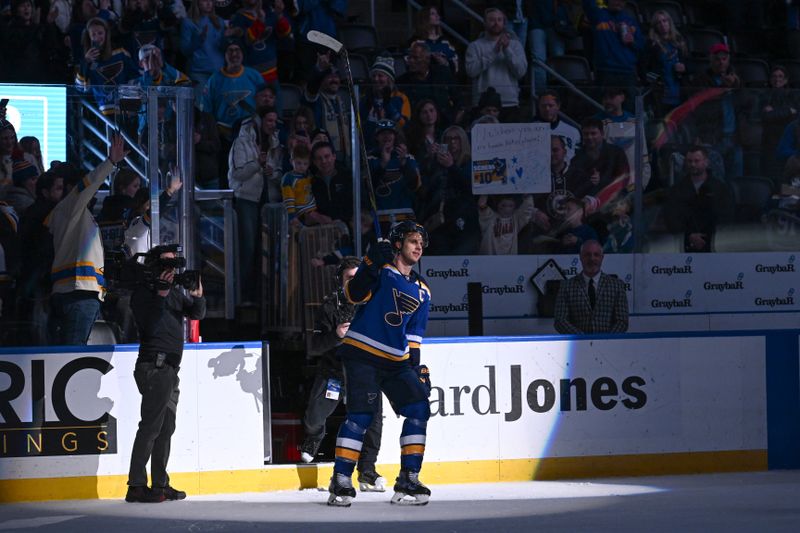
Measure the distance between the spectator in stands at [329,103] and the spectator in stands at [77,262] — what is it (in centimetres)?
199

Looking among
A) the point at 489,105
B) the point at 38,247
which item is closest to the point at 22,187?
the point at 38,247

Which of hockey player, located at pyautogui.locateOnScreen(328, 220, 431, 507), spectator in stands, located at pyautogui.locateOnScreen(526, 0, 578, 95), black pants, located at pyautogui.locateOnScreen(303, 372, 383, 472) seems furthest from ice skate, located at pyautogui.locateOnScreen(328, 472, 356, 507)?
spectator in stands, located at pyautogui.locateOnScreen(526, 0, 578, 95)

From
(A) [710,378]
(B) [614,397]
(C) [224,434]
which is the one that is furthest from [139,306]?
(A) [710,378]

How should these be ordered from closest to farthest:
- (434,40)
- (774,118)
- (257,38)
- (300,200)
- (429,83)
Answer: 1. (300,200)
2. (774,118)
3. (429,83)
4. (257,38)
5. (434,40)

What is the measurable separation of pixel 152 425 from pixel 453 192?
352 centimetres

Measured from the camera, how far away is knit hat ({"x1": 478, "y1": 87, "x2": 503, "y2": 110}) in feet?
34.9

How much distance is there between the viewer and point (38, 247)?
913 centimetres

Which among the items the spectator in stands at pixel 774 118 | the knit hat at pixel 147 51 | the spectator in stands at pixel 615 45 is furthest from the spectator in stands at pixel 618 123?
the knit hat at pixel 147 51

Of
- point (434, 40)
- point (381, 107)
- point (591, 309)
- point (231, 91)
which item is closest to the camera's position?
point (591, 309)

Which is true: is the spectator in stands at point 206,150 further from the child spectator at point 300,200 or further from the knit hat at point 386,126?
the knit hat at point 386,126

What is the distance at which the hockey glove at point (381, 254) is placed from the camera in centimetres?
786

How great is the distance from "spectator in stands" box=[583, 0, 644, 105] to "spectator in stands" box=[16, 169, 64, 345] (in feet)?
19.2

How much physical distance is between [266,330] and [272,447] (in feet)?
4.59

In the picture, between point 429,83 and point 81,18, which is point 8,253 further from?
point 429,83
